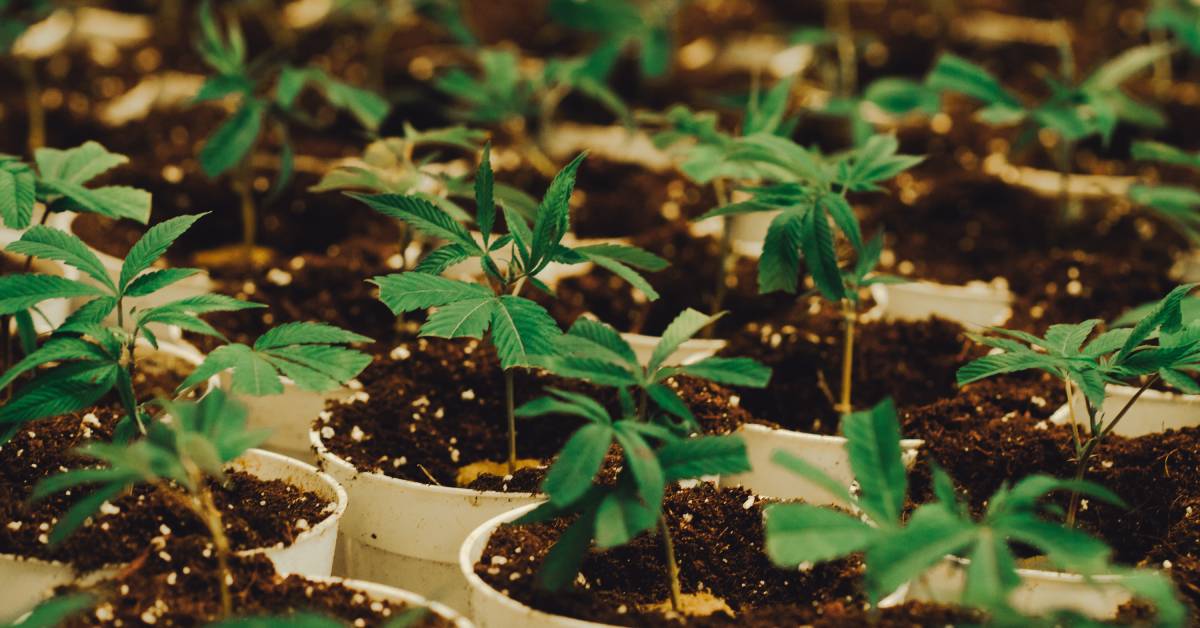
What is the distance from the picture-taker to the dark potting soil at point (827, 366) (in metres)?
1.95

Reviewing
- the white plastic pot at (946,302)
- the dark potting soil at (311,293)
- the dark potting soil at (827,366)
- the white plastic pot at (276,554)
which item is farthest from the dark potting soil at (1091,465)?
the dark potting soil at (311,293)

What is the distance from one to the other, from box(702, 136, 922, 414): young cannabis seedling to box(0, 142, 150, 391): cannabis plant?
741 millimetres

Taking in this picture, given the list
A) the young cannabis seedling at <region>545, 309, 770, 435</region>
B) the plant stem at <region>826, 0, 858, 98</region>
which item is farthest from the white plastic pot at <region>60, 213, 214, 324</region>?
the plant stem at <region>826, 0, 858, 98</region>

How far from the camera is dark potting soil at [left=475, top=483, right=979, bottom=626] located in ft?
4.37

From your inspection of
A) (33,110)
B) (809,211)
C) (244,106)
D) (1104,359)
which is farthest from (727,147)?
(33,110)

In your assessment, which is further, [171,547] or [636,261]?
[636,261]

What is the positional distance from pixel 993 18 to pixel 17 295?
3271 mm

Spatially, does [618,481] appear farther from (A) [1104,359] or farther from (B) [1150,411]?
(B) [1150,411]

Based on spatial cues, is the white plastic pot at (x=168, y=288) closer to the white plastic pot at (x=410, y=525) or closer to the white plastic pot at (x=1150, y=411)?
the white plastic pot at (x=410, y=525)

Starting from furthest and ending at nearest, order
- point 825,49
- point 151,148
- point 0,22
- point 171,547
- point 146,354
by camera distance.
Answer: point 825,49 → point 151,148 → point 0,22 → point 146,354 → point 171,547

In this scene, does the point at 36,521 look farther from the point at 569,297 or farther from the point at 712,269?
the point at 712,269

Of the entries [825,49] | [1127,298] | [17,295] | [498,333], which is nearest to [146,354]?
[17,295]

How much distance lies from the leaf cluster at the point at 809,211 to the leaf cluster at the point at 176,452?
0.66 metres

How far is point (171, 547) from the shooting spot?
1329 millimetres
